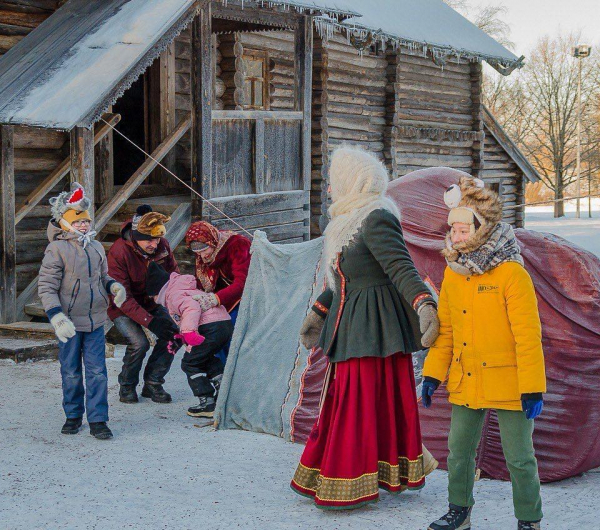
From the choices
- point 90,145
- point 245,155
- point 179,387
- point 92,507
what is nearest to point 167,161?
point 245,155

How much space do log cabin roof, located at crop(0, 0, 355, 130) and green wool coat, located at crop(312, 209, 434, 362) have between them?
3624 mm

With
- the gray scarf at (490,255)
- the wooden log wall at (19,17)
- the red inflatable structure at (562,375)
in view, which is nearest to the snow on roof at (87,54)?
the wooden log wall at (19,17)

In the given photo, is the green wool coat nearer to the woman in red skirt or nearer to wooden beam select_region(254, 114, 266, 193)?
the woman in red skirt

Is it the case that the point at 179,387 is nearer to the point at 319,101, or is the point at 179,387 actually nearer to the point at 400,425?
the point at 400,425

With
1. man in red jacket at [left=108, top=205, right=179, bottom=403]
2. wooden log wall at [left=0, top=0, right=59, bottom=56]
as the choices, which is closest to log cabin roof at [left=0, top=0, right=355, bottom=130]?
wooden log wall at [left=0, top=0, right=59, bottom=56]

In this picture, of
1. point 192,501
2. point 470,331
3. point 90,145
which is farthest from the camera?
point 90,145

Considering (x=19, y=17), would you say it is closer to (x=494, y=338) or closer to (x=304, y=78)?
(x=304, y=78)

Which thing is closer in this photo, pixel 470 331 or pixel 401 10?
pixel 470 331

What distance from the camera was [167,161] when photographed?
11.2 metres

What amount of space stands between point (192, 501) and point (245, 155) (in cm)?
604

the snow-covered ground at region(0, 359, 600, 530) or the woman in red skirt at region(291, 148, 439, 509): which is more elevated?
the woman in red skirt at region(291, 148, 439, 509)

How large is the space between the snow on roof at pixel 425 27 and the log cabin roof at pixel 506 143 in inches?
73.7

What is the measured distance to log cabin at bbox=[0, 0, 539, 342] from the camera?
8172 millimetres

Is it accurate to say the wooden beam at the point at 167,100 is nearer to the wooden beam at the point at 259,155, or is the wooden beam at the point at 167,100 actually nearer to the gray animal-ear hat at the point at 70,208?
the wooden beam at the point at 259,155
